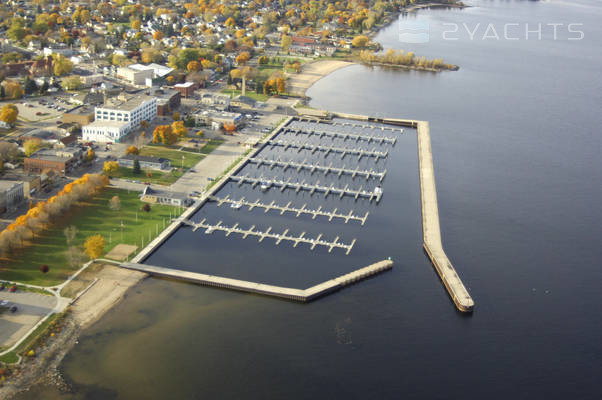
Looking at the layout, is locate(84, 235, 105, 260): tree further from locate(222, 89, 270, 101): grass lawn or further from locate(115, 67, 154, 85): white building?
locate(115, 67, 154, 85): white building

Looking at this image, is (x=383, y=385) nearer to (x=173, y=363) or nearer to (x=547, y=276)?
(x=173, y=363)

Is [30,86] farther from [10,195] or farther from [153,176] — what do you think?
[10,195]

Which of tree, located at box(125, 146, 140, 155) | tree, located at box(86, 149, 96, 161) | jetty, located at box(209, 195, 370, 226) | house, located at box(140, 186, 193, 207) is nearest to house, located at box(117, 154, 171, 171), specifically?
tree, located at box(125, 146, 140, 155)

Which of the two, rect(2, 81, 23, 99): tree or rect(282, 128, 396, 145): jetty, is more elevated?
rect(2, 81, 23, 99): tree

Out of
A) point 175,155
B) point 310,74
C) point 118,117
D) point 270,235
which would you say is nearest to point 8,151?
point 118,117

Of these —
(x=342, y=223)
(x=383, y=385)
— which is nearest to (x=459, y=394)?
(x=383, y=385)

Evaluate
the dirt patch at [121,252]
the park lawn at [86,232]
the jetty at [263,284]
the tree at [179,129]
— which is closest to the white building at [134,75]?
the tree at [179,129]

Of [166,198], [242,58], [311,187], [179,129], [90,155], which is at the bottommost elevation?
[311,187]
